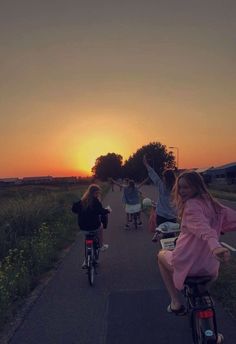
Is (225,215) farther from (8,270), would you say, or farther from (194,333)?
(8,270)

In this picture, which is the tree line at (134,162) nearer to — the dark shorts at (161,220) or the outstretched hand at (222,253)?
the dark shorts at (161,220)

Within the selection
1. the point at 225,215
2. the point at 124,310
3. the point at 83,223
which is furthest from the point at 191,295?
the point at 83,223

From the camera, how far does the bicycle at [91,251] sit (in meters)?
8.77

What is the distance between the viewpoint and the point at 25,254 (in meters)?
11.5

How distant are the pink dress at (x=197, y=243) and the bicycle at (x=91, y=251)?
433 cm

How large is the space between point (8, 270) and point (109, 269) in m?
2.19

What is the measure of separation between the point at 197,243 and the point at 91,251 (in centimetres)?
474

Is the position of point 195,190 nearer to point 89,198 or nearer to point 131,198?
point 89,198

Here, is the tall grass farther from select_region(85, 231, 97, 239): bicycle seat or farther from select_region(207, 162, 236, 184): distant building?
select_region(207, 162, 236, 184): distant building

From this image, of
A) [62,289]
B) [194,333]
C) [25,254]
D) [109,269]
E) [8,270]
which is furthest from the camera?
[25,254]

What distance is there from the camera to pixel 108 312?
22.4ft

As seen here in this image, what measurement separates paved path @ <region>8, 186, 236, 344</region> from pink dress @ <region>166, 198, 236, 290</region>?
4.35 feet

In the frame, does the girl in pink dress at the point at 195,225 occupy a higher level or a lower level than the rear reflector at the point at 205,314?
higher

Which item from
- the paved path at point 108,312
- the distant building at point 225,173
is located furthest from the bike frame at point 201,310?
the distant building at point 225,173
